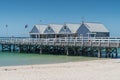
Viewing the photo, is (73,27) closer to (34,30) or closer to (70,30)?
(70,30)

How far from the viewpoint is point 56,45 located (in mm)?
45719

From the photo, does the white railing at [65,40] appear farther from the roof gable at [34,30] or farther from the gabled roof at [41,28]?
the gabled roof at [41,28]

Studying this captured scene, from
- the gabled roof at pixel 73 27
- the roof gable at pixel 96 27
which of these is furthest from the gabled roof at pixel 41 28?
the roof gable at pixel 96 27

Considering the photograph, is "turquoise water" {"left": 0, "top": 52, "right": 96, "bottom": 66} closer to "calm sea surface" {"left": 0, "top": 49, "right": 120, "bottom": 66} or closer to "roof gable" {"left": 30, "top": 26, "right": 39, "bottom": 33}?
"calm sea surface" {"left": 0, "top": 49, "right": 120, "bottom": 66}

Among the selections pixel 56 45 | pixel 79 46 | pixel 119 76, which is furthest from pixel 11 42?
pixel 119 76

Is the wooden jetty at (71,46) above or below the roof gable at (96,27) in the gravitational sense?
below

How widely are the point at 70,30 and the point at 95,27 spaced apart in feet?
12.5

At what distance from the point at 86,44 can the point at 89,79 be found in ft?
76.2

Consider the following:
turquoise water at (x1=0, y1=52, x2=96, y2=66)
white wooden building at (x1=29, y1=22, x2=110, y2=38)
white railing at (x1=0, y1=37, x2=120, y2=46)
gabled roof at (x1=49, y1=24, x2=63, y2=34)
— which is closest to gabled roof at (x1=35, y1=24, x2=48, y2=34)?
white wooden building at (x1=29, y1=22, x2=110, y2=38)

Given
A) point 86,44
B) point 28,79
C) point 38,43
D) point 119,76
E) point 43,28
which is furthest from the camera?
point 43,28

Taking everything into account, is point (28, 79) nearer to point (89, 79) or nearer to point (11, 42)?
point (89, 79)

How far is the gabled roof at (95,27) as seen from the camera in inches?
1982

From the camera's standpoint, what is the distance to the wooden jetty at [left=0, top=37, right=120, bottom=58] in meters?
39.1

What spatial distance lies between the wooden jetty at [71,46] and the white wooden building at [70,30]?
4.18 meters
